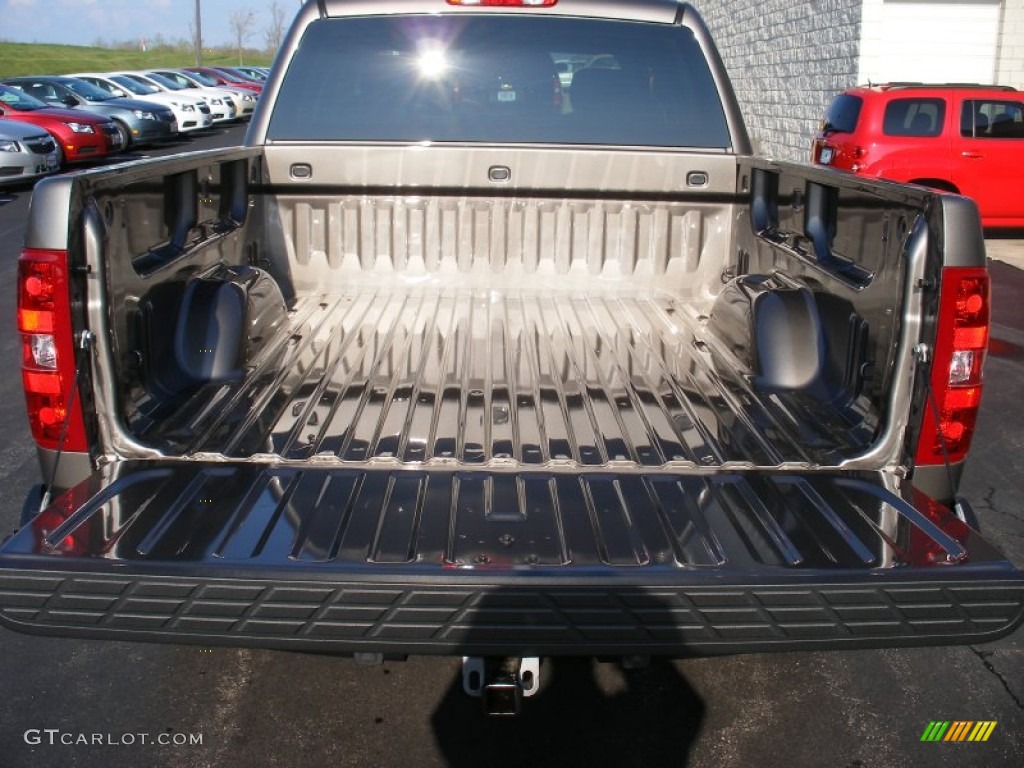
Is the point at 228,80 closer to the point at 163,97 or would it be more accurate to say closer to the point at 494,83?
the point at 163,97

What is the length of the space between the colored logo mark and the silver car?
16803 millimetres

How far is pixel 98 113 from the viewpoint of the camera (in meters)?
23.3

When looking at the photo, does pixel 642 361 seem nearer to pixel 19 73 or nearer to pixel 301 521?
pixel 301 521

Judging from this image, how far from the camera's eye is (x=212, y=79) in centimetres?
3741

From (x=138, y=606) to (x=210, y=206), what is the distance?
209 centimetres

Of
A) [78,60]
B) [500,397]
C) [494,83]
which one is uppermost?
[78,60]

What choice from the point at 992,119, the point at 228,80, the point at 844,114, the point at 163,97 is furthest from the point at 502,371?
the point at 228,80

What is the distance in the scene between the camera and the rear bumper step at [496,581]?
7.70 feet

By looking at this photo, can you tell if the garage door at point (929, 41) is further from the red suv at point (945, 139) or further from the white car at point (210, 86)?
the white car at point (210, 86)

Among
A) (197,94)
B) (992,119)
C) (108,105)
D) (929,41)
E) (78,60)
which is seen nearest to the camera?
(992,119)

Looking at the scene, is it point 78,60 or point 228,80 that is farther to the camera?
point 78,60

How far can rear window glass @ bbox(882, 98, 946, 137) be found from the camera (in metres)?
12.5

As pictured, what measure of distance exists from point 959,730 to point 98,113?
77.3ft

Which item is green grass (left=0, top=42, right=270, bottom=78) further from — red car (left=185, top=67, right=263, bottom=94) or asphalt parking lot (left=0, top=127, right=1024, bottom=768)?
asphalt parking lot (left=0, top=127, right=1024, bottom=768)
